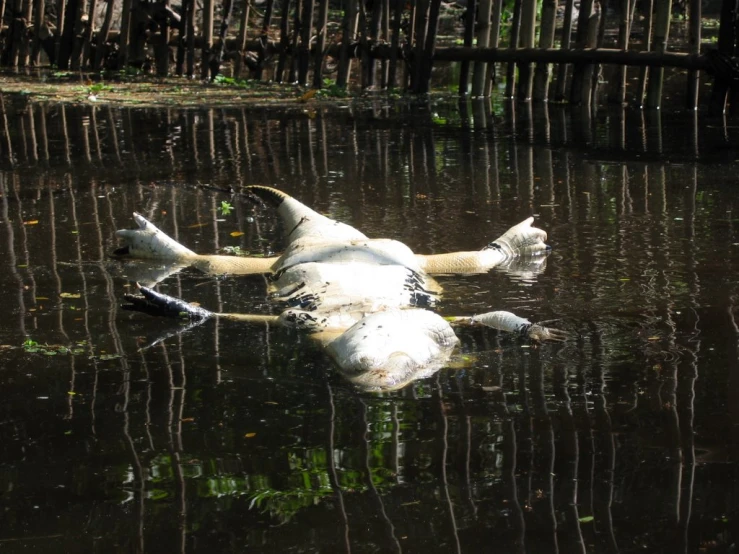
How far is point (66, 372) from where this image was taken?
197 inches

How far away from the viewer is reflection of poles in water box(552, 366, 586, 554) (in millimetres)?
3400

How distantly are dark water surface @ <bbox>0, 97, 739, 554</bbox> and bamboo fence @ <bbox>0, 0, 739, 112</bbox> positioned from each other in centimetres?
343

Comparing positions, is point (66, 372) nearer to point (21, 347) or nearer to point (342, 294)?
point (21, 347)

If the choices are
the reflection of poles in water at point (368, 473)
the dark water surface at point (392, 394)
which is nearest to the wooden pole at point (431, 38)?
the dark water surface at point (392, 394)

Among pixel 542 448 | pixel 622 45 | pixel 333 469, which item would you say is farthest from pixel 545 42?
pixel 333 469

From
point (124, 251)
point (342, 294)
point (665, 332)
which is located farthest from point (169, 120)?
point (665, 332)

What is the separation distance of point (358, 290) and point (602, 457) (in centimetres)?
222

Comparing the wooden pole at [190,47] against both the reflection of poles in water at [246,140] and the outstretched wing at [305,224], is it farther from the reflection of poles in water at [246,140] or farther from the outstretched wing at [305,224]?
the outstretched wing at [305,224]

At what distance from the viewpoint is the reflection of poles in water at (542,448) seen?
3.51 meters

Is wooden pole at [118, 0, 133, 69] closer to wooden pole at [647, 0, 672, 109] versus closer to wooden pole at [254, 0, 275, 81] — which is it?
wooden pole at [254, 0, 275, 81]

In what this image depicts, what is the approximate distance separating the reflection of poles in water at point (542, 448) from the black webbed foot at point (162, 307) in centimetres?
184

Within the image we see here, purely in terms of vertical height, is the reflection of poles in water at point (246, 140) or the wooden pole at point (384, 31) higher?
the wooden pole at point (384, 31)

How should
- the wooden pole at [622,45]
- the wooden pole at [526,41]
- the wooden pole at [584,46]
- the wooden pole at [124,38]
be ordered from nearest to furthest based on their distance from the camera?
the wooden pole at [622,45] < the wooden pole at [584,46] < the wooden pole at [526,41] < the wooden pole at [124,38]

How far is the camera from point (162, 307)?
5742 mm
